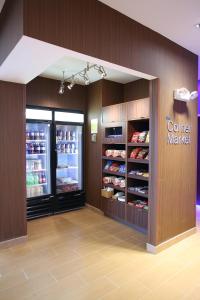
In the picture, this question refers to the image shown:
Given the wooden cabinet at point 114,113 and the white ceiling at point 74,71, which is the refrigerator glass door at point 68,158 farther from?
the white ceiling at point 74,71

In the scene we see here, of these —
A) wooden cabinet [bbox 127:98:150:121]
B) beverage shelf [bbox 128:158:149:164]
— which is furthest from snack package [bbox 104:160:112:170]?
wooden cabinet [bbox 127:98:150:121]

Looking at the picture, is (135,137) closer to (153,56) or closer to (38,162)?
(153,56)

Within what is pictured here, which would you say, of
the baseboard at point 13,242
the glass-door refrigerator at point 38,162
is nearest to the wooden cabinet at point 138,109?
the glass-door refrigerator at point 38,162

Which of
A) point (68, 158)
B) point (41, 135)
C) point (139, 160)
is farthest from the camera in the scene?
point (68, 158)

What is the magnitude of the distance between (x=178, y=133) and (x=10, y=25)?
236 cm

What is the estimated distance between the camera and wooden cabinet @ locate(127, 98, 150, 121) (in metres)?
3.29

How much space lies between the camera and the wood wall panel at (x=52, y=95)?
396 cm

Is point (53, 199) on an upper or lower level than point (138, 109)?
lower

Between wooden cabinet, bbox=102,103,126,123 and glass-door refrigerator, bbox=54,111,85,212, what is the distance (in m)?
0.65

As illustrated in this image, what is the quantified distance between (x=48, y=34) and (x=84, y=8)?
19.7 inches

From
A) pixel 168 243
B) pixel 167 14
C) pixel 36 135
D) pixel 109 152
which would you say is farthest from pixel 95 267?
pixel 167 14

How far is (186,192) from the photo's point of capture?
3227 millimetres

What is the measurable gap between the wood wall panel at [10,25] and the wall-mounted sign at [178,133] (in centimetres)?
199

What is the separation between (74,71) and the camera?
3.80m
